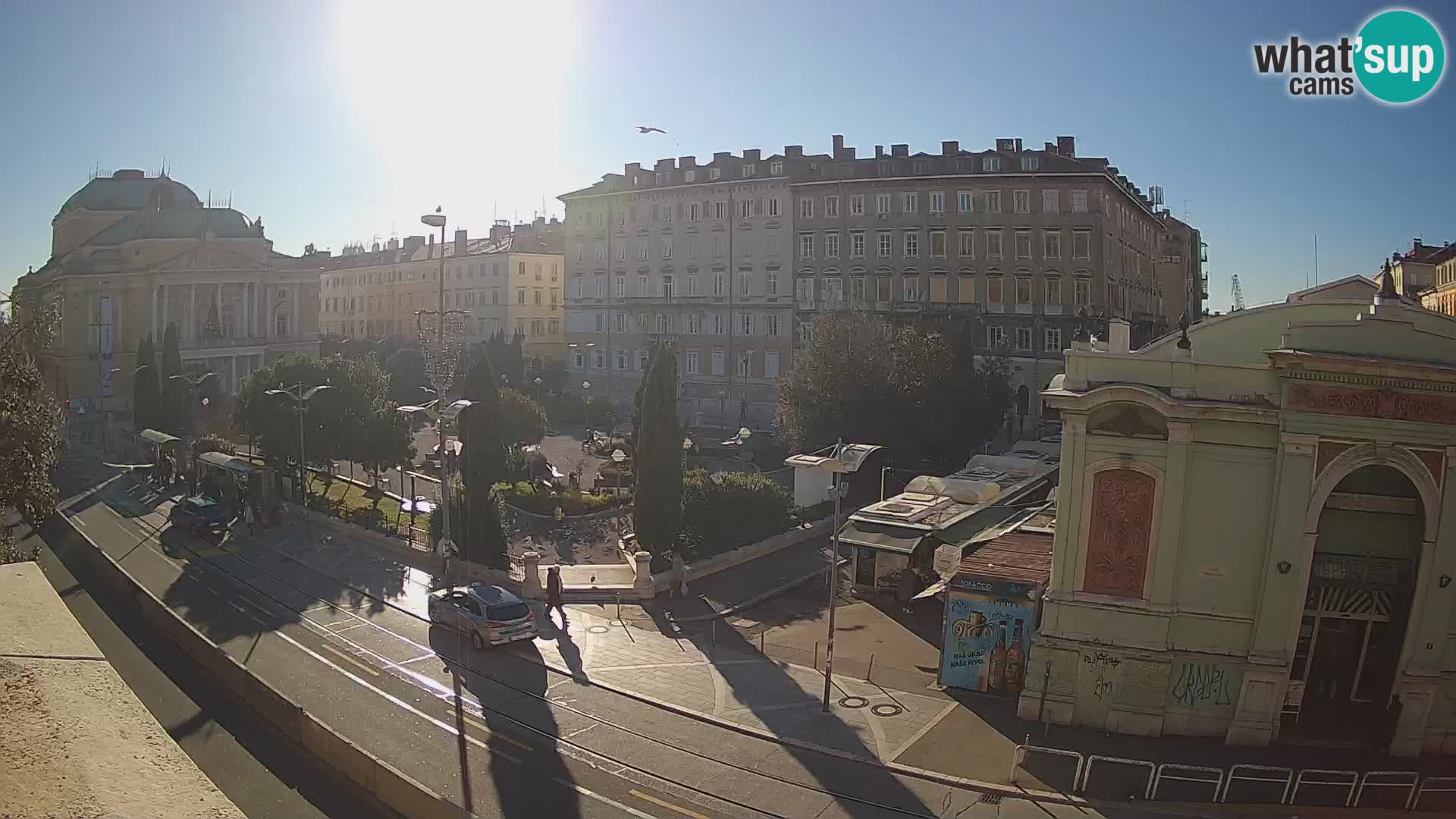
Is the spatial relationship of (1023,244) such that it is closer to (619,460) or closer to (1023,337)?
(1023,337)

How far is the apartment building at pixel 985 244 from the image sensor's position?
6028cm

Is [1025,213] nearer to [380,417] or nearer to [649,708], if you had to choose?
[380,417]

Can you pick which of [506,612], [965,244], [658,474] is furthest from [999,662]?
[965,244]

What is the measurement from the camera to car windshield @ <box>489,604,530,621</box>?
24.8 m

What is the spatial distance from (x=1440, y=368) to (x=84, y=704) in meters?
21.3

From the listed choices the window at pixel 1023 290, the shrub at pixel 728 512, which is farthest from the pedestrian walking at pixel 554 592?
the window at pixel 1023 290

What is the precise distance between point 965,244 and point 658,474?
121 ft

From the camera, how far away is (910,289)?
65.0m

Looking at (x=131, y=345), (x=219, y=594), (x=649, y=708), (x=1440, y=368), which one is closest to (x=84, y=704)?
(x=649, y=708)

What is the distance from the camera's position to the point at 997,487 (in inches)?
1312

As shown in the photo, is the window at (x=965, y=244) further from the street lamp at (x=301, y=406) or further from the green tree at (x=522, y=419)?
the street lamp at (x=301, y=406)

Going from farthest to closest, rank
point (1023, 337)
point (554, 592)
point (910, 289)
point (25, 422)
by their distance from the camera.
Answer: point (910, 289)
point (1023, 337)
point (554, 592)
point (25, 422)

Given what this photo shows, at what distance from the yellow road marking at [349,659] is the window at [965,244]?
4698 cm

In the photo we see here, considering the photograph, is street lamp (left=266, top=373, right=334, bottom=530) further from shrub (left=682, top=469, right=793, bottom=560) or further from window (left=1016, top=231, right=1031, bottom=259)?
window (left=1016, top=231, right=1031, bottom=259)
